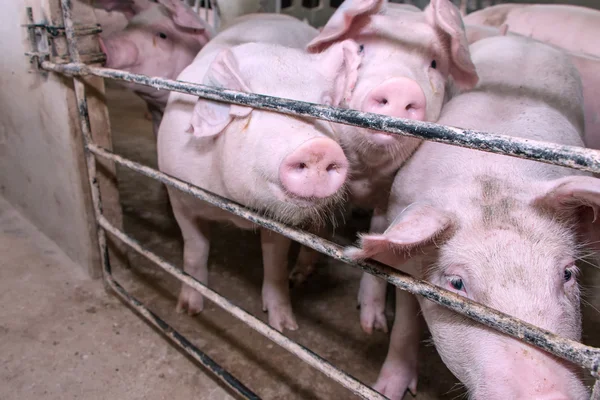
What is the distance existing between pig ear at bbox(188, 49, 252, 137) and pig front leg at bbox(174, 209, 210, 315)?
93 centimetres

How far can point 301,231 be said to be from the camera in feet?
5.37

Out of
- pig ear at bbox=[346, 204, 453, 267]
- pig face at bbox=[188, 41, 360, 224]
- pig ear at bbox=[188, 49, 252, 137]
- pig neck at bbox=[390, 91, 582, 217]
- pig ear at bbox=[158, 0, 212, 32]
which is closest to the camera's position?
pig ear at bbox=[346, 204, 453, 267]

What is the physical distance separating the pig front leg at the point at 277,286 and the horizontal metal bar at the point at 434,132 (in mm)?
1219

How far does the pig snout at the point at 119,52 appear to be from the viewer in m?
3.44

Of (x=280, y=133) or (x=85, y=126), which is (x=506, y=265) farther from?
(x=85, y=126)

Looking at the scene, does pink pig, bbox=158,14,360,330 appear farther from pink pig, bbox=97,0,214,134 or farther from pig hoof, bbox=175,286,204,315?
pink pig, bbox=97,0,214,134

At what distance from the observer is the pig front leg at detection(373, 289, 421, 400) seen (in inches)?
90.3

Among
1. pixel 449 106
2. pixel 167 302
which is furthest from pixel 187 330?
pixel 449 106

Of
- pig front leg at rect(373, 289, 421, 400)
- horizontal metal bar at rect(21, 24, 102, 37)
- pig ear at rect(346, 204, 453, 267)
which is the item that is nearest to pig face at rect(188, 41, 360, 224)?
pig ear at rect(346, 204, 453, 267)

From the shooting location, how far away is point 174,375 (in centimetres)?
240

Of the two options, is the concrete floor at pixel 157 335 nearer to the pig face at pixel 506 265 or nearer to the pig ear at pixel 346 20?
the pig face at pixel 506 265

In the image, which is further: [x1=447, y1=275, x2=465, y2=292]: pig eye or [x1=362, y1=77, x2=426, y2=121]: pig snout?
[x1=362, y1=77, x2=426, y2=121]: pig snout

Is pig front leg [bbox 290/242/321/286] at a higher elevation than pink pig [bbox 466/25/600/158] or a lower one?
lower

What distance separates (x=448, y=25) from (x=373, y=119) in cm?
117
